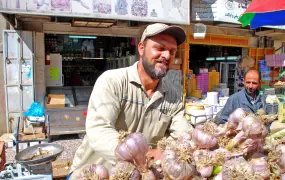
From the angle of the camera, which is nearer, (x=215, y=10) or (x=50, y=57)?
(x=215, y=10)

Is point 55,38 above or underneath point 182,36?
above

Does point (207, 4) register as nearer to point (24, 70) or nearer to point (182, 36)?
point (24, 70)

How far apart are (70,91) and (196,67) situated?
5136 millimetres

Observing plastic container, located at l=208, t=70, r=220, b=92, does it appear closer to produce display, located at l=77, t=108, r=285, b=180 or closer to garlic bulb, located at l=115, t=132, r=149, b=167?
produce display, located at l=77, t=108, r=285, b=180

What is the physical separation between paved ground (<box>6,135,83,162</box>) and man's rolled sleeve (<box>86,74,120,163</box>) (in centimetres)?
467

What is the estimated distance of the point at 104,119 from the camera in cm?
150

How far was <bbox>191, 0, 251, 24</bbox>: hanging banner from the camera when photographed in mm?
7523

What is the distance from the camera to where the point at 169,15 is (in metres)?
6.48

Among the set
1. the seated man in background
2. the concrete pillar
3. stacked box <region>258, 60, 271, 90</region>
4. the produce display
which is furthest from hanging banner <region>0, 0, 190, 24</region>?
the produce display

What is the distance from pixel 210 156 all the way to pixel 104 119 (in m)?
0.67

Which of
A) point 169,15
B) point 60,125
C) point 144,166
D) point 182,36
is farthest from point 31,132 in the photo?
point 144,166

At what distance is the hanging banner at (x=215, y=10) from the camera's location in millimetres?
7523

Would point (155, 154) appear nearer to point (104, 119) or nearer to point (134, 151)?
point (134, 151)

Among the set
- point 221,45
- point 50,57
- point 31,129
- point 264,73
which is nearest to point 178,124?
point 31,129
